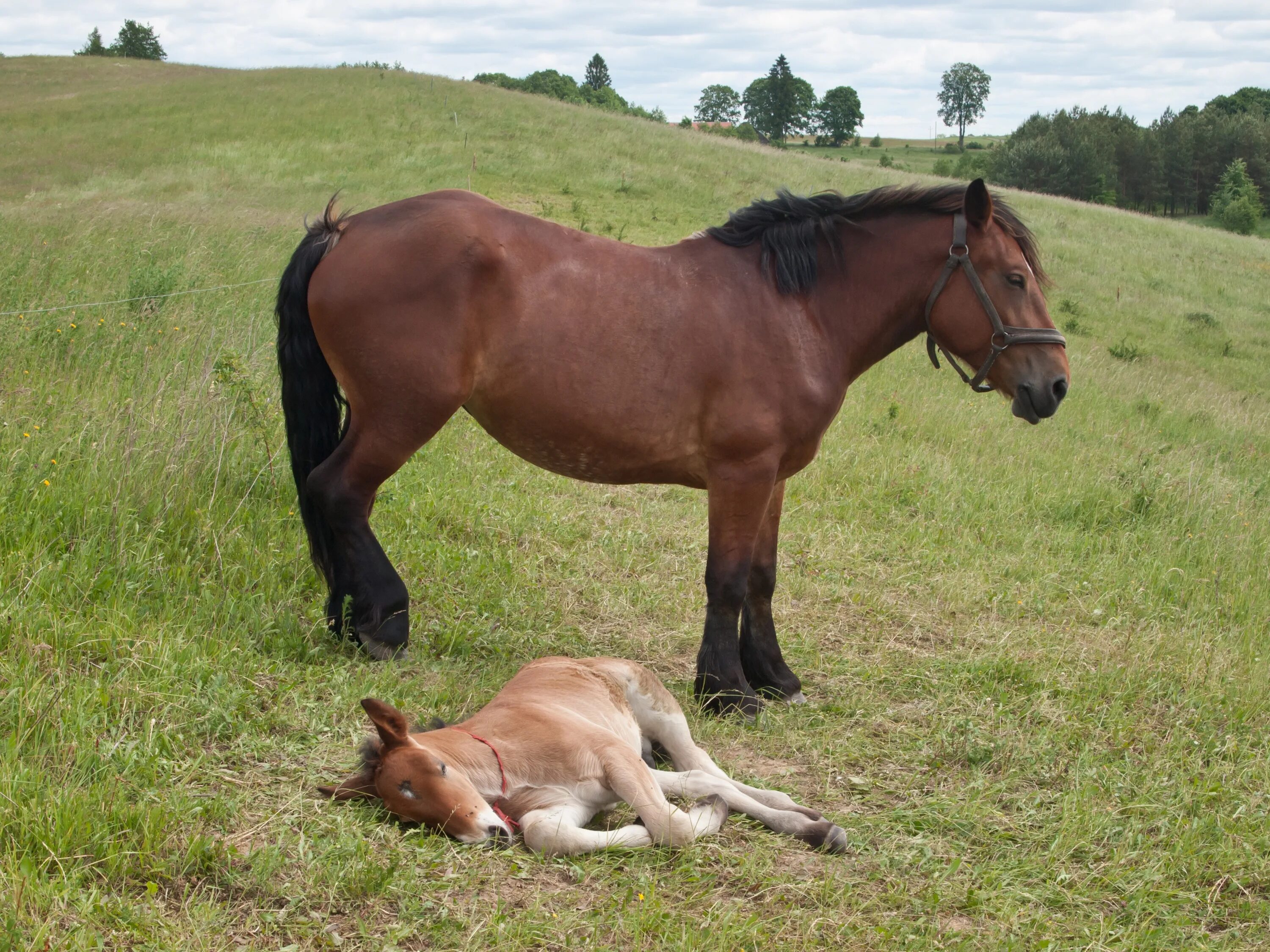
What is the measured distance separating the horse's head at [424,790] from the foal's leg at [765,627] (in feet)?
7.26

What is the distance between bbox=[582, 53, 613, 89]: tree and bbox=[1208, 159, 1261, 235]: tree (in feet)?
188

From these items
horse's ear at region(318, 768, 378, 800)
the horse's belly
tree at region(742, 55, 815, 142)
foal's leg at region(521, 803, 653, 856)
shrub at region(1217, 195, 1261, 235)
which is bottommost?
foal's leg at region(521, 803, 653, 856)

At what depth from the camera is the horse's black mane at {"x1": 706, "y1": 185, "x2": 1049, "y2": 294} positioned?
505cm

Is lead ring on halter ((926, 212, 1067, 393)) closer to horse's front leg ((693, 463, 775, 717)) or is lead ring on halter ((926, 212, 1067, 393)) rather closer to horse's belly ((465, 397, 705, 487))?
horse's front leg ((693, 463, 775, 717))

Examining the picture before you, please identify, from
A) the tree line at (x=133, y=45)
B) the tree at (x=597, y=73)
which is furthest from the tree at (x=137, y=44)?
the tree at (x=597, y=73)

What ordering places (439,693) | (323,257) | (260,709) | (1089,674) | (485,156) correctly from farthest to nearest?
(485,156), (1089,674), (323,257), (439,693), (260,709)

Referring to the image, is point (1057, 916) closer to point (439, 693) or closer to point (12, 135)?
point (439, 693)

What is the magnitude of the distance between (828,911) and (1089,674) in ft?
9.27

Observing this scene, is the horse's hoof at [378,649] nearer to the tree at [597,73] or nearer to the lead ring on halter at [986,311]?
the lead ring on halter at [986,311]

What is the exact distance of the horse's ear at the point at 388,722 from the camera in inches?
124

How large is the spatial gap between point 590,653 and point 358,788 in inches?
87.7

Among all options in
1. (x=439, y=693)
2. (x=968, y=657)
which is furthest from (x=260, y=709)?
(x=968, y=657)

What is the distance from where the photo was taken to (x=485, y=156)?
28.5 metres

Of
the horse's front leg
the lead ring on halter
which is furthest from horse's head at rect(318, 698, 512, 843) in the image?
the lead ring on halter
